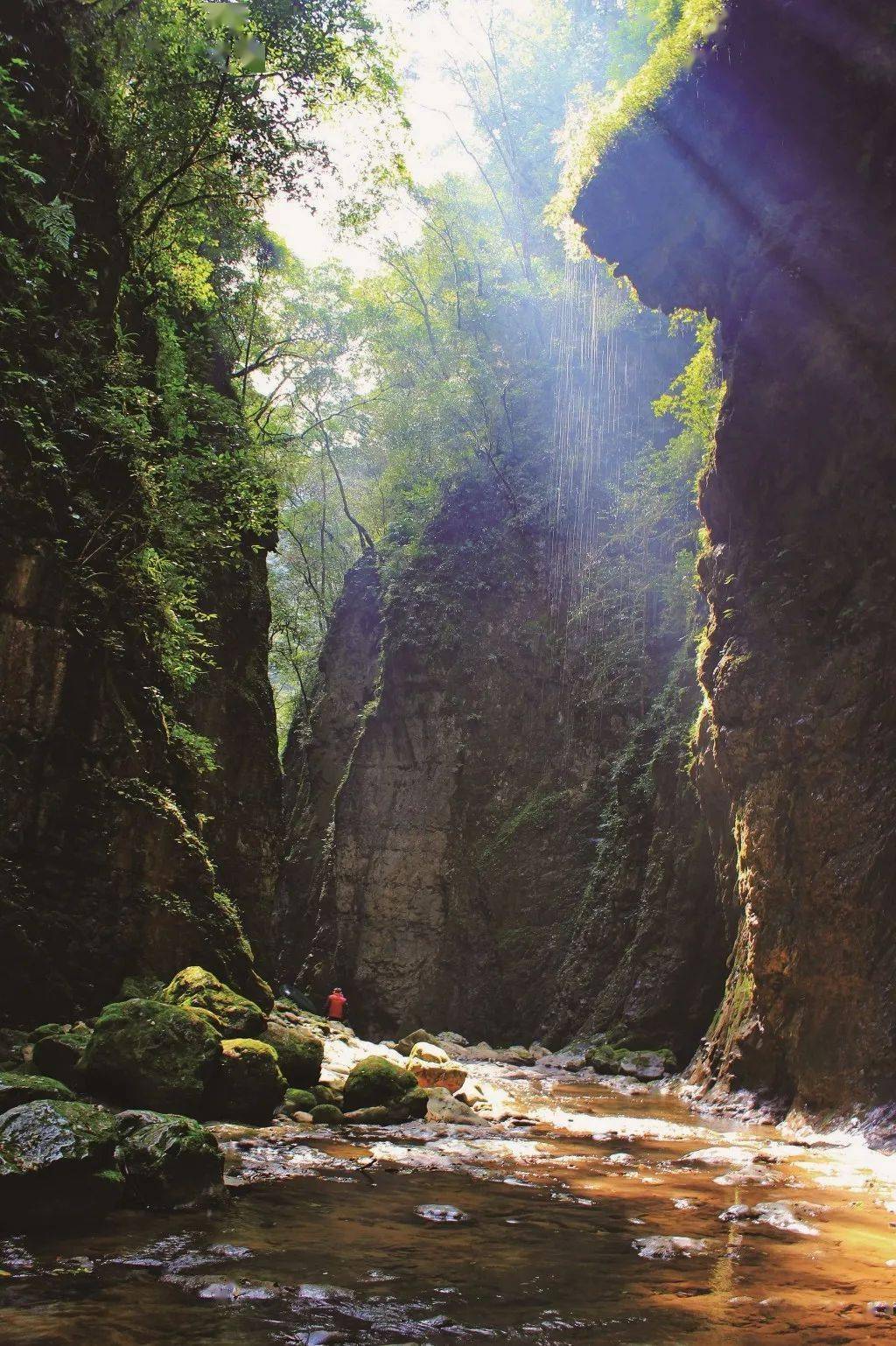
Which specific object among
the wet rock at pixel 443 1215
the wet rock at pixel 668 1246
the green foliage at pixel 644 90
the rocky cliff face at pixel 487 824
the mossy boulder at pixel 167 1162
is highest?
the green foliage at pixel 644 90

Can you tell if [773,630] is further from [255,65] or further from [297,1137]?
[255,65]

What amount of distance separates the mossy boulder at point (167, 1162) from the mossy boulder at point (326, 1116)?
3248mm

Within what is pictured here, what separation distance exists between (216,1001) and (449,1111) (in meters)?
2.77

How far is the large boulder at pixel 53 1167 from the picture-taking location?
149 inches

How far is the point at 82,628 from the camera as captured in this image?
821 cm

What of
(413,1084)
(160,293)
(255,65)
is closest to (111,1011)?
(413,1084)

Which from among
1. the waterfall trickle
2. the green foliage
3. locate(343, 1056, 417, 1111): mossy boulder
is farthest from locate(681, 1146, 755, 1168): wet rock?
the waterfall trickle

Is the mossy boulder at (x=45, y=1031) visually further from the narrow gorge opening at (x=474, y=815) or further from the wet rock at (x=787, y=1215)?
the wet rock at (x=787, y=1215)

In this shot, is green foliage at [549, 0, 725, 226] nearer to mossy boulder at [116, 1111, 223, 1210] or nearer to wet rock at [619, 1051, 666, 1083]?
mossy boulder at [116, 1111, 223, 1210]

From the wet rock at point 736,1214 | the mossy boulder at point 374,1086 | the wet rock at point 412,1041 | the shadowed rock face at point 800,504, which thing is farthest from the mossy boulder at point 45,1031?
the wet rock at point 412,1041

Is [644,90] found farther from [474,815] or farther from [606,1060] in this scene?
[474,815]

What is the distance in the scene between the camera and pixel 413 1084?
8844mm

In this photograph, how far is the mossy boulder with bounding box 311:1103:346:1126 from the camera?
302 inches

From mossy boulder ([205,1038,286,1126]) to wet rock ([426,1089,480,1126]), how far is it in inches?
79.4
